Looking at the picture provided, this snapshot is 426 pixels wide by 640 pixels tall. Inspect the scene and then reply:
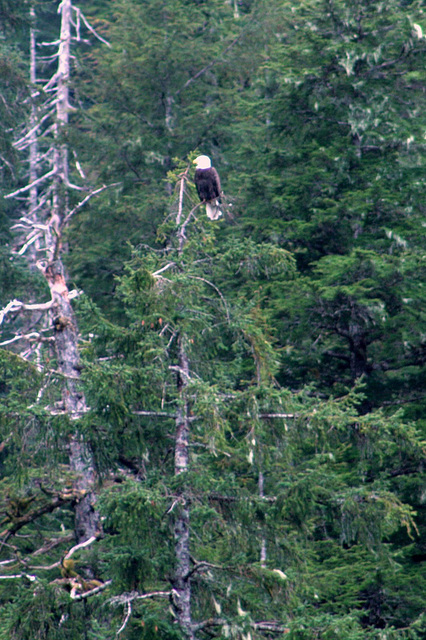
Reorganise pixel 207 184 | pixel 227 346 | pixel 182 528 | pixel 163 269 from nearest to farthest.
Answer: pixel 182 528
pixel 163 269
pixel 227 346
pixel 207 184

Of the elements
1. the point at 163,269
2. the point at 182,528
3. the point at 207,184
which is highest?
the point at 163,269

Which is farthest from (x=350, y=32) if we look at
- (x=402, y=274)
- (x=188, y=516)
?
(x=188, y=516)

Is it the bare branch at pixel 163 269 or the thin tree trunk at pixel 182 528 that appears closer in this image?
the thin tree trunk at pixel 182 528

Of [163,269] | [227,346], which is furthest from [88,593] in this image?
[227,346]

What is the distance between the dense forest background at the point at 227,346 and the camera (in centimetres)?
736

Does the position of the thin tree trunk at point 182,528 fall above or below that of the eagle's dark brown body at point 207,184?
below

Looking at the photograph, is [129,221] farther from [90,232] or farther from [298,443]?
[298,443]

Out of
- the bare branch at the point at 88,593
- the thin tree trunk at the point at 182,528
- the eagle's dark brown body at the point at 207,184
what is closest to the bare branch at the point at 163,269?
the thin tree trunk at the point at 182,528

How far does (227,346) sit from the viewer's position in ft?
33.7

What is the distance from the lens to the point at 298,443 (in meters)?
7.60

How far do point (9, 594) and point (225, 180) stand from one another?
1047 cm

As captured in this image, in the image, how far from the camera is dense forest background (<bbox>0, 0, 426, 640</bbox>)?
24.1 feet

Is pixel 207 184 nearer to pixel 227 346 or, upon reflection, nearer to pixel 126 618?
pixel 227 346

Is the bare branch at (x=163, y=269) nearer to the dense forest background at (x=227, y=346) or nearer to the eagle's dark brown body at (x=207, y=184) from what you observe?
the dense forest background at (x=227, y=346)
